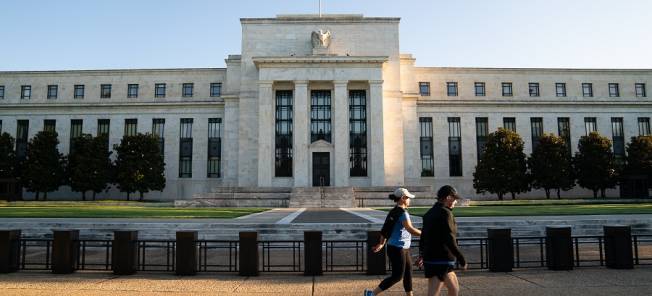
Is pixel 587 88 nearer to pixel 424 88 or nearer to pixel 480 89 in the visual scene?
pixel 480 89

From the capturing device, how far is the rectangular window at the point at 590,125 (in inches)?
2438

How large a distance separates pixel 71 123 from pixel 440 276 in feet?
209

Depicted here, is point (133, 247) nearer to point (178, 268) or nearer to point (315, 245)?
point (178, 268)

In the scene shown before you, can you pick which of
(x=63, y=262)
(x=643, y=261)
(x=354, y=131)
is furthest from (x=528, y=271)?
(x=354, y=131)

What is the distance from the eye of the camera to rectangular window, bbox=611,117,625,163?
62.1m

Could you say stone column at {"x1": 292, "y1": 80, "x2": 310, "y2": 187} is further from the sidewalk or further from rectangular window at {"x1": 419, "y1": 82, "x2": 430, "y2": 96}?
the sidewalk

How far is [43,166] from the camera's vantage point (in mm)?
55531

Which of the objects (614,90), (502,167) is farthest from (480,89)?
(614,90)

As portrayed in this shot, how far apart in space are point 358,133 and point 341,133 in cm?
274

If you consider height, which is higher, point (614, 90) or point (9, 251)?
point (614, 90)

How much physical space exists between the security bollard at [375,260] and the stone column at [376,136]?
132 ft

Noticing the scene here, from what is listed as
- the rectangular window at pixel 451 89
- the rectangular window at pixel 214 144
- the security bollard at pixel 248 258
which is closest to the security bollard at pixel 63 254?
the security bollard at pixel 248 258

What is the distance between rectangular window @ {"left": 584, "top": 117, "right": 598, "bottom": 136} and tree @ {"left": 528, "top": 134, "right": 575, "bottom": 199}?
8.75 m

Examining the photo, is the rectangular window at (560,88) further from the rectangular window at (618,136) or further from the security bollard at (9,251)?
the security bollard at (9,251)
